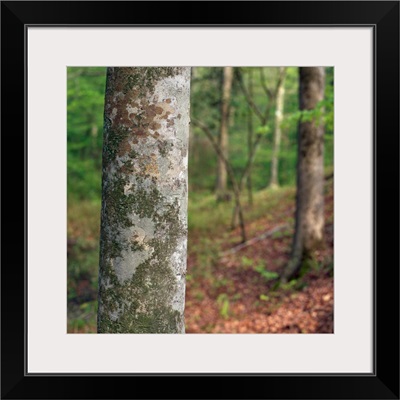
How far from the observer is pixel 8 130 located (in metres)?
2.30

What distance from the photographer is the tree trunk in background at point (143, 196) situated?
1.92 metres

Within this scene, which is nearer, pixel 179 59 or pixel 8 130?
pixel 179 59

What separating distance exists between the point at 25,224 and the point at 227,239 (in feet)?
29.3

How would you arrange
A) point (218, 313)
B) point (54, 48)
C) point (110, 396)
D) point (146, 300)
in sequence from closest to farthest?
point (146, 300) → point (110, 396) → point (54, 48) → point (218, 313)

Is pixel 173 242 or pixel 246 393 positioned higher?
pixel 173 242

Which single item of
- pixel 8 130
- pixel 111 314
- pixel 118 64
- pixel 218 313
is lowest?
pixel 218 313

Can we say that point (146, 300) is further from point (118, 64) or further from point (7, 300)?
point (118, 64)

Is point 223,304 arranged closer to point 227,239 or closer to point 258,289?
point 258,289

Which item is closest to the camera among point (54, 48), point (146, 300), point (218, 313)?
point (146, 300)

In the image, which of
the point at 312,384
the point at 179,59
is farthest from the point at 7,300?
the point at 312,384

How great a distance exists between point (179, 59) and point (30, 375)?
6.30ft

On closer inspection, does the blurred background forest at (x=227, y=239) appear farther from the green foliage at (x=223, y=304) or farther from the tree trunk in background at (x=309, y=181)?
the tree trunk in background at (x=309, y=181)

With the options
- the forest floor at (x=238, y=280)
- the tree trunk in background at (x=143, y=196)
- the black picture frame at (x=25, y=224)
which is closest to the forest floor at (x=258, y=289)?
the forest floor at (x=238, y=280)

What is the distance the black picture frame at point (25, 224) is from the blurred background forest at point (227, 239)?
2839 millimetres
